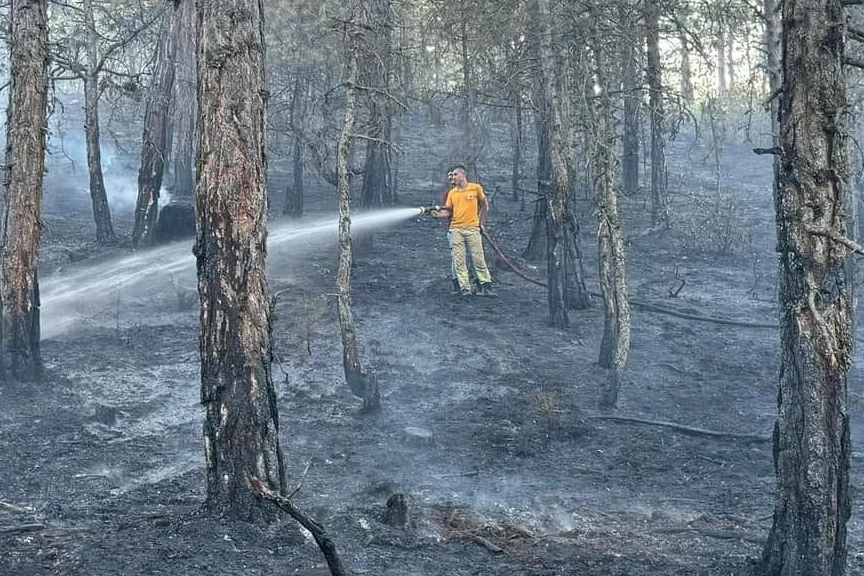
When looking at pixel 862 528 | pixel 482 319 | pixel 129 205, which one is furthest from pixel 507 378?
pixel 129 205

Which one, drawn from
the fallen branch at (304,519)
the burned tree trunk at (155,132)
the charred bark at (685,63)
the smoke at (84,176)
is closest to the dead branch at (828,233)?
the fallen branch at (304,519)

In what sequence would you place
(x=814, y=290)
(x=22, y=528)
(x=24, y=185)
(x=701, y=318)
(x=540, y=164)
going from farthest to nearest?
1. (x=540, y=164)
2. (x=701, y=318)
3. (x=24, y=185)
4. (x=22, y=528)
5. (x=814, y=290)

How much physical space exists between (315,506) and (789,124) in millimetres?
5277

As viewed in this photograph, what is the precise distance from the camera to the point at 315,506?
8867mm

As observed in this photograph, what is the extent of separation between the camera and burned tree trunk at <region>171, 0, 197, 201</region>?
17500 millimetres

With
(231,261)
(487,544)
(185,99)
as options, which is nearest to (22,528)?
(231,261)

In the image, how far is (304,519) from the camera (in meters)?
5.55

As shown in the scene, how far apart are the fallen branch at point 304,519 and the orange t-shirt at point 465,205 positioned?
10.6 metres

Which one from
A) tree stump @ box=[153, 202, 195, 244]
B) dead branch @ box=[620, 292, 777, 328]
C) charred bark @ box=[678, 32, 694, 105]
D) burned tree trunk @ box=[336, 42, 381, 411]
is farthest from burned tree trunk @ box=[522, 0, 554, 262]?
tree stump @ box=[153, 202, 195, 244]

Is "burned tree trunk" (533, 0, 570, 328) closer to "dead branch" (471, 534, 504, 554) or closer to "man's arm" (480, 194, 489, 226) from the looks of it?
"man's arm" (480, 194, 489, 226)

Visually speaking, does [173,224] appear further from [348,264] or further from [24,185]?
[348,264]

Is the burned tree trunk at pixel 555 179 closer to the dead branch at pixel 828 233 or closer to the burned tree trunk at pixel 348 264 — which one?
the burned tree trunk at pixel 348 264

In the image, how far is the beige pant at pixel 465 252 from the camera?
16.3 meters

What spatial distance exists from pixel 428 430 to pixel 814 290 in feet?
20.0
